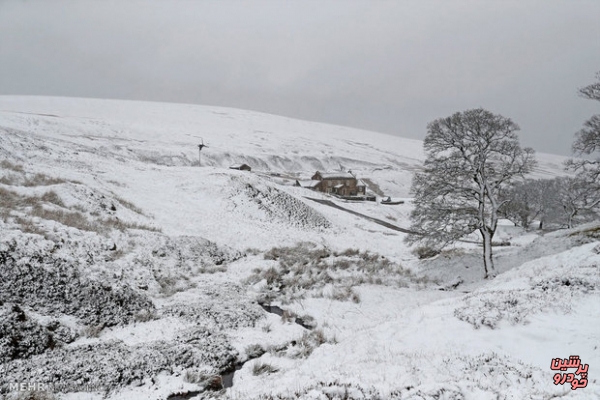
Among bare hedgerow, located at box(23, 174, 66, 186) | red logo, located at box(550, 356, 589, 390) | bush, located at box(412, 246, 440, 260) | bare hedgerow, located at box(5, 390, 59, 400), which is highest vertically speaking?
bare hedgerow, located at box(23, 174, 66, 186)

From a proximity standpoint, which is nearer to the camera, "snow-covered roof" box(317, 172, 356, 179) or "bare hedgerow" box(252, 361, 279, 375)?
"bare hedgerow" box(252, 361, 279, 375)

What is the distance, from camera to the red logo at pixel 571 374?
5.77m

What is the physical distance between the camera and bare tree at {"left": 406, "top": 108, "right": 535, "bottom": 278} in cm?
1797

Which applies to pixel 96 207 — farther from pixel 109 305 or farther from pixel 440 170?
pixel 440 170

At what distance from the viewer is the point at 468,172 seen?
1875 cm

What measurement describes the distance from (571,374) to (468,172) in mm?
14135

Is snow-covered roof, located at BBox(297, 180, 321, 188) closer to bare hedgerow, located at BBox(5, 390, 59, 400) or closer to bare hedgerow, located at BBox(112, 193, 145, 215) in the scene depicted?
bare hedgerow, located at BBox(112, 193, 145, 215)

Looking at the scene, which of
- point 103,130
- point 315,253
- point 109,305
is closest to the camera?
point 109,305

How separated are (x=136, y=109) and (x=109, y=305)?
17506 cm

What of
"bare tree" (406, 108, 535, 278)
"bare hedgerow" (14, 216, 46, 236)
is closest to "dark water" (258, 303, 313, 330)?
"bare hedgerow" (14, 216, 46, 236)

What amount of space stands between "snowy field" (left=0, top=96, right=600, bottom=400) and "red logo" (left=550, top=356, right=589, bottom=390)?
5.2 inches

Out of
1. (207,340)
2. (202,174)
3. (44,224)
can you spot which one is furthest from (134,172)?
(207,340)

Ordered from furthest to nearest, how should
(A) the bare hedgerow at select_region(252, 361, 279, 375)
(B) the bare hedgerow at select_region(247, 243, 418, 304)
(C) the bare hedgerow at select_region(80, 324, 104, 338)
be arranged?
(B) the bare hedgerow at select_region(247, 243, 418, 304)
(C) the bare hedgerow at select_region(80, 324, 104, 338)
(A) the bare hedgerow at select_region(252, 361, 279, 375)

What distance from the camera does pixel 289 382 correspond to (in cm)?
722
